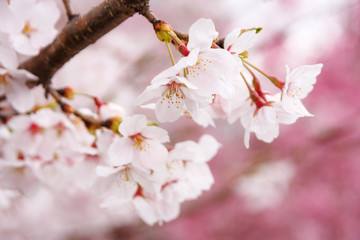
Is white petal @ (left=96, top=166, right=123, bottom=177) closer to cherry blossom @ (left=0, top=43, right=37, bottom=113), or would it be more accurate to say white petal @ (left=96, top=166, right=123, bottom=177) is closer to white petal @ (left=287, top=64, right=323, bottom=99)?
cherry blossom @ (left=0, top=43, right=37, bottom=113)

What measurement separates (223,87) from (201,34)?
10 centimetres

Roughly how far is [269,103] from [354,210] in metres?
3.94

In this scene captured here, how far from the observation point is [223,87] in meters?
0.57

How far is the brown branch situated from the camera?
587 mm

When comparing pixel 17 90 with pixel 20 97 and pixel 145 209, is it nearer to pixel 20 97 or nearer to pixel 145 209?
pixel 20 97

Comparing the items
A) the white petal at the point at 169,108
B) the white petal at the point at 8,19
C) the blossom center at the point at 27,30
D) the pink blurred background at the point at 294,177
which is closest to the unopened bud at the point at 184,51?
the white petal at the point at 169,108

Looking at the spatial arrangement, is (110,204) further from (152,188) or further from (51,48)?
(51,48)

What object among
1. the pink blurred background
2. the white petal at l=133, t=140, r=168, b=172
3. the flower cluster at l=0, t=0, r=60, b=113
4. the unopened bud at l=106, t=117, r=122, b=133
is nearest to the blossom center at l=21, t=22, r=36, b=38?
the flower cluster at l=0, t=0, r=60, b=113

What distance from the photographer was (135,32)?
454 cm

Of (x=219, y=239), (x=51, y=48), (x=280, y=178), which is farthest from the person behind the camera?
(x=219, y=239)

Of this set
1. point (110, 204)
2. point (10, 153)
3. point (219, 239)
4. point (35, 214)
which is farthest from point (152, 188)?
point (219, 239)

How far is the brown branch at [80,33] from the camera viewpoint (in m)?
0.59

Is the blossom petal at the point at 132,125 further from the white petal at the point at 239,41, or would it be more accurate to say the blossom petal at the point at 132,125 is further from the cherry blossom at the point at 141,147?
the white petal at the point at 239,41

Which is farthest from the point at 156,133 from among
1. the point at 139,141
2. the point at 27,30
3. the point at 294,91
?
the point at 27,30
